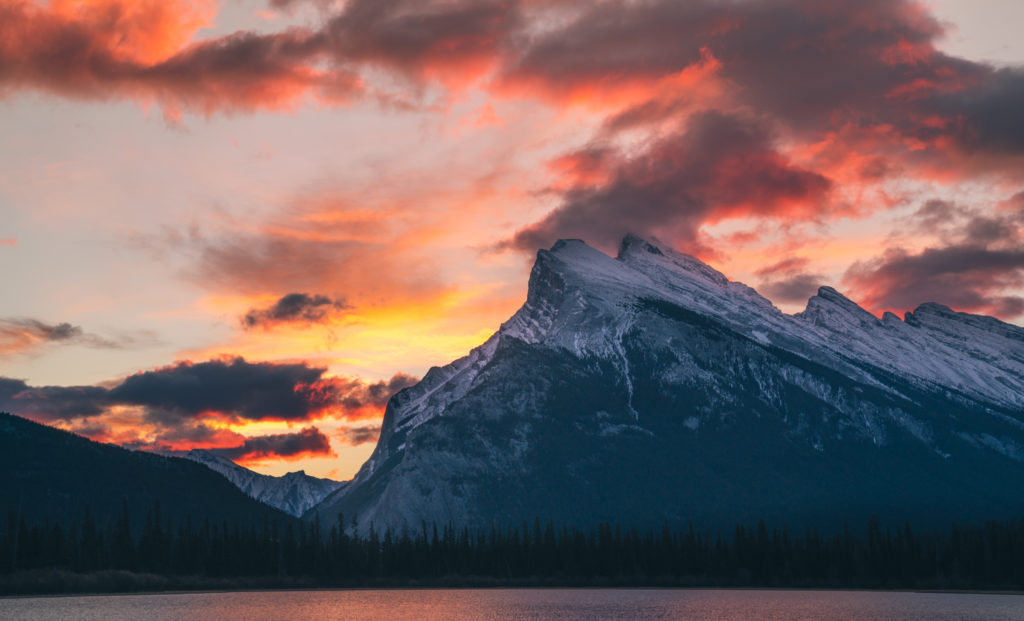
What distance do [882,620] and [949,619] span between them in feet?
38.7

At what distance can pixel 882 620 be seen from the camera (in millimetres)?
199625

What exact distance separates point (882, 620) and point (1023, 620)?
23684mm

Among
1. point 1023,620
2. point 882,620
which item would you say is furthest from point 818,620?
point 1023,620

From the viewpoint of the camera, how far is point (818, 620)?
200m

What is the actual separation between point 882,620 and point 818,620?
11.6m

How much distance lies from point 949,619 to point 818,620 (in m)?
23.4

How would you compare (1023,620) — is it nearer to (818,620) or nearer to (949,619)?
(949,619)

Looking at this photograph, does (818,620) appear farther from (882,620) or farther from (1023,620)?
(1023,620)

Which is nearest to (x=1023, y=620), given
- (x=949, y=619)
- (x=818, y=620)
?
(x=949, y=619)

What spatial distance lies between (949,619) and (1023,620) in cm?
1217
